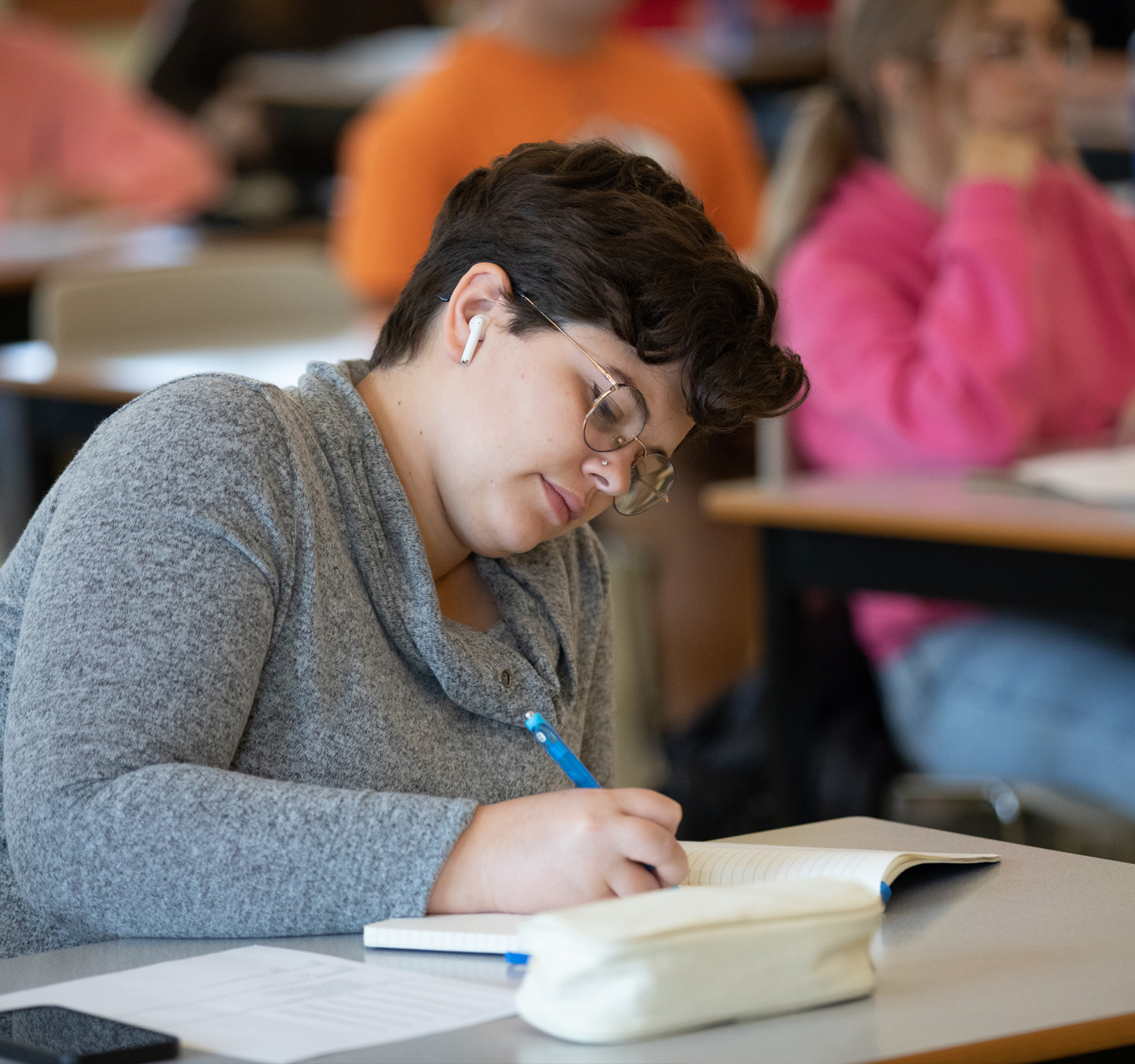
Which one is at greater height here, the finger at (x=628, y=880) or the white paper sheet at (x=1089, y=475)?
the finger at (x=628, y=880)

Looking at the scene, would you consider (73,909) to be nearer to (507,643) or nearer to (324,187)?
(507,643)

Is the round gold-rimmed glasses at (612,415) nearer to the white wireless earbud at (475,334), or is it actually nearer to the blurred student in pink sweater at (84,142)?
the white wireless earbud at (475,334)

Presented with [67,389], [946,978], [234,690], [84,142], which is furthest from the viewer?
[84,142]

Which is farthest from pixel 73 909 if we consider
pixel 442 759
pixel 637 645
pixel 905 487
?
pixel 637 645

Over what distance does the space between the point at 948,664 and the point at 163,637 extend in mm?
1373

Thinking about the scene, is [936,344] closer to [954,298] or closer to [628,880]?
[954,298]

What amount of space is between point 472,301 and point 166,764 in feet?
1.14

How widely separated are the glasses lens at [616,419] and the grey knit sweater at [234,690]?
13 cm

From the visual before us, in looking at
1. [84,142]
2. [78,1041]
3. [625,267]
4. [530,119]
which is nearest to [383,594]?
[625,267]

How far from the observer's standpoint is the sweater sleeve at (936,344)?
2195 mm

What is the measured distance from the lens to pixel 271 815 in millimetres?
888

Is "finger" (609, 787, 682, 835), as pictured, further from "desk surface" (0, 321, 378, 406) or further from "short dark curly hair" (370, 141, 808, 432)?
"desk surface" (0, 321, 378, 406)

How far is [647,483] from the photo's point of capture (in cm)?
112

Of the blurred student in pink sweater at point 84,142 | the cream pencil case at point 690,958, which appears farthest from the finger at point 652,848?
the blurred student in pink sweater at point 84,142
